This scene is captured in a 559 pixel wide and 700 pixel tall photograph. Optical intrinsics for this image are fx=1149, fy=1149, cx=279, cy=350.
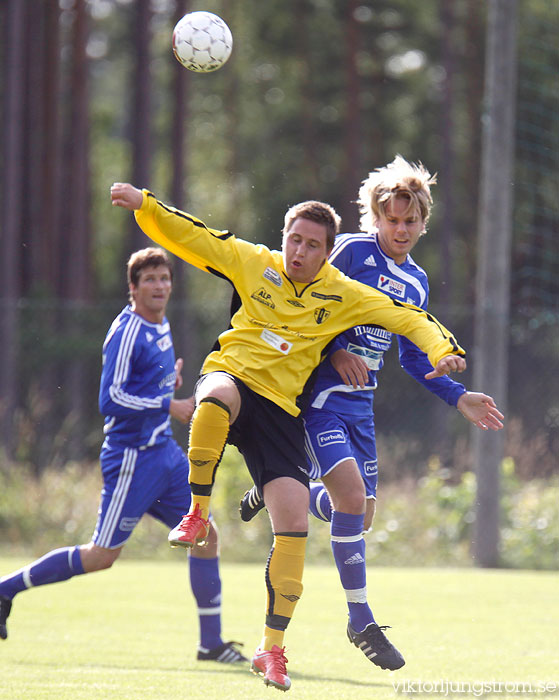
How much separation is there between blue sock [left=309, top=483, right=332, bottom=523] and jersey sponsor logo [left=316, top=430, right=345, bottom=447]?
1.75 ft

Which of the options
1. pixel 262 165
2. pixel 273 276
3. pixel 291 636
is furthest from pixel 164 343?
pixel 262 165

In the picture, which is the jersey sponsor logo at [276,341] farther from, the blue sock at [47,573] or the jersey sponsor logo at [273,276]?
the blue sock at [47,573]

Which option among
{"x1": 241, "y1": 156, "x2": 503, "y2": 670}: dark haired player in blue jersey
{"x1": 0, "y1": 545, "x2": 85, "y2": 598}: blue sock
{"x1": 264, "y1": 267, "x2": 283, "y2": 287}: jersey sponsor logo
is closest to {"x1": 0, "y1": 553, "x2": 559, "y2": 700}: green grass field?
{"x1": 0, "y1": 545, "x2": 85, "y2": 598}: blue sock

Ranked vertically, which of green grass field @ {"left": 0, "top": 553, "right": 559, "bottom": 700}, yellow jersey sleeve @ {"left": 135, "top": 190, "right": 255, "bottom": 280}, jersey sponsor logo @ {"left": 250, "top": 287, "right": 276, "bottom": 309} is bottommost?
green grass field @ {"left": 0, "top": 553, "right": 559, "bottom": 700}

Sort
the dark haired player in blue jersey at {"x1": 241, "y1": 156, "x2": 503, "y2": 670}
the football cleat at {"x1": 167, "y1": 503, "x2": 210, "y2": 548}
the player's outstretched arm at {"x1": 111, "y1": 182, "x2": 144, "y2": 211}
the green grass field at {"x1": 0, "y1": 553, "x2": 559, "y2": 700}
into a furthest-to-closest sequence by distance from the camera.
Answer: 1. the green grass field at {"x1": 0, "y1": 553, "x2": 559, "y2": 700}
2. the dark haired player in blue jersey at {"x1": 241, "y1": 156, "x2": 503, "y2": 670}
3. the player's outstretched arm at {"x1": 111, "y1": 182, "x2": 144, "y2": 211}
4. the football cleat at {"x1": 167, "y1": 503, "x2": 210, "y2": 548}

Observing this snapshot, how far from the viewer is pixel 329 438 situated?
5.51 meters

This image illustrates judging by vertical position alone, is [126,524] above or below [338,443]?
below

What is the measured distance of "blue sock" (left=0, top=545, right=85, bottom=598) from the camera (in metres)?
6.62

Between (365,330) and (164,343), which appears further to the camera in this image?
(164,343)

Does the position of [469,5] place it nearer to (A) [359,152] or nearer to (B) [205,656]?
(A) [359,152]

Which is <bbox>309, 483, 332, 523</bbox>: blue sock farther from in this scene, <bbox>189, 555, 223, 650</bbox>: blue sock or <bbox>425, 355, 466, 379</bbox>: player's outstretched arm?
<bbox>425, 355, 466, 379</bbox>: player's outstretched arm

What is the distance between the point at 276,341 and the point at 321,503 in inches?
47.4

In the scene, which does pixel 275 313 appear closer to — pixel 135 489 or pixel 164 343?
pixel 164 343

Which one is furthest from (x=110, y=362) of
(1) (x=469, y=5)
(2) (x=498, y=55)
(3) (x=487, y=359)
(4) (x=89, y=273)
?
(1) (x=469, y=5)
